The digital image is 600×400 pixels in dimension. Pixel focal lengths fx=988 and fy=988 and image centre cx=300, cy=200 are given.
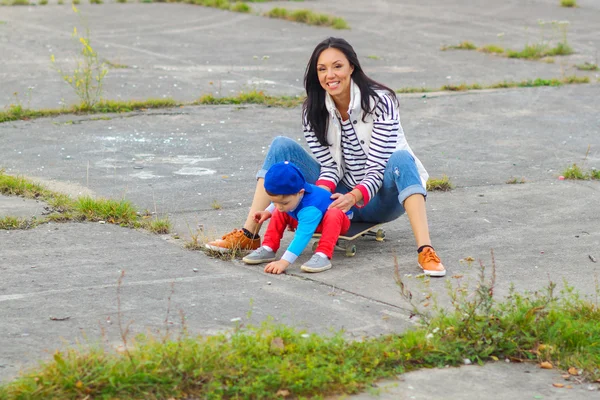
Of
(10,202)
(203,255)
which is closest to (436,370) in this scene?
(203,255)

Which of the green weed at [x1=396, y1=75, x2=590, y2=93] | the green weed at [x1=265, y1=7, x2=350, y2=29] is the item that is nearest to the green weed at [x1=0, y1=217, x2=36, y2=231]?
the green weed at [x1=396, y1=75, x2=590, y2=93]

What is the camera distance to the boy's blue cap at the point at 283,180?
5.41 metres

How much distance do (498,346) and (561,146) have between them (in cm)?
469

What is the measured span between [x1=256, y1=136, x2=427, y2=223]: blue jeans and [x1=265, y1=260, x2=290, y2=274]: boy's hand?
73cm

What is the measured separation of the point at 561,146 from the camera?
343 inches

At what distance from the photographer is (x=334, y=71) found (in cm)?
587

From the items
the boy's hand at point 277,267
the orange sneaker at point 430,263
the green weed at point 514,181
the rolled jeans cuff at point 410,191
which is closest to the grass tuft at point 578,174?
the green weed at point 514,181

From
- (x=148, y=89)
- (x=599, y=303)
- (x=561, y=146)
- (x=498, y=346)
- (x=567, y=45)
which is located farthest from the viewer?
(x=567, y=45)

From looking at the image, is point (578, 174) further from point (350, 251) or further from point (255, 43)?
point (255, 43)

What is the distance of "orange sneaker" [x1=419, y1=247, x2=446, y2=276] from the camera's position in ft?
17.7

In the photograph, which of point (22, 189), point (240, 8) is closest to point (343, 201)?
point (22, 189)

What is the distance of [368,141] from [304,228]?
76 cm

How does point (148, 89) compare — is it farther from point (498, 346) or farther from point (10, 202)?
point (498, 346)

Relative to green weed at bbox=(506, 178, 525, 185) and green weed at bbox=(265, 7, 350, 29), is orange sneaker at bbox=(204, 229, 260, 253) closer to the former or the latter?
green weed at bbox=(506, 178, 525, 185)
